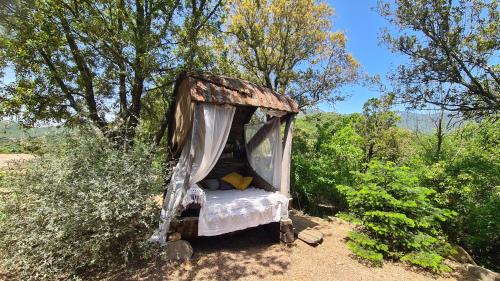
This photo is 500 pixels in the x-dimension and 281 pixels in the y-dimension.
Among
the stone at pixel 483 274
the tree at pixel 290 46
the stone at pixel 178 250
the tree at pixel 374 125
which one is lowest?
the stone at pixel 483 274

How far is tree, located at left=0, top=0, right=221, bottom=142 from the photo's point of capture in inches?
180

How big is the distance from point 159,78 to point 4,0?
110 inches

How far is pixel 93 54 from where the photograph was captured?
5367 mm

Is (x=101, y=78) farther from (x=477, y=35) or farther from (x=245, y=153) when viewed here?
(x=477, y=35)

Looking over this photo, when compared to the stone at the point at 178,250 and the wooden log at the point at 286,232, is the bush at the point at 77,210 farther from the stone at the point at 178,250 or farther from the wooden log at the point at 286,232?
the wooden log at the point at 286,232

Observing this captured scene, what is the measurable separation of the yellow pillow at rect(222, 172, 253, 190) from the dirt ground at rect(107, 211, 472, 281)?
3.42 feet

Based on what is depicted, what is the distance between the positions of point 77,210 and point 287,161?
11.3ft

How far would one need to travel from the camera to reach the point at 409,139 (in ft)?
38.7

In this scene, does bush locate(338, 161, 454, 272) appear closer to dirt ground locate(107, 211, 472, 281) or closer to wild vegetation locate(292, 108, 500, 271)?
wild vegetation locate(292, 108, 500, 271)

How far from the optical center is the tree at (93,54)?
4.57 meters

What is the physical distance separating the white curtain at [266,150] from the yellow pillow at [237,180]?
0.31 meters

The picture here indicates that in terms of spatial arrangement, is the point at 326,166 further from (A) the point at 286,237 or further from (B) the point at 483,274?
(B) the point at 483,274

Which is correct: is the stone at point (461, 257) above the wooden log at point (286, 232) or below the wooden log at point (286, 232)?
below

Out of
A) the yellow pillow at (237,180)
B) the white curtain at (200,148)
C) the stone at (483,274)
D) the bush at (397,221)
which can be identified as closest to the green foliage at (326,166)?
the yellow pillow at (237,180)
